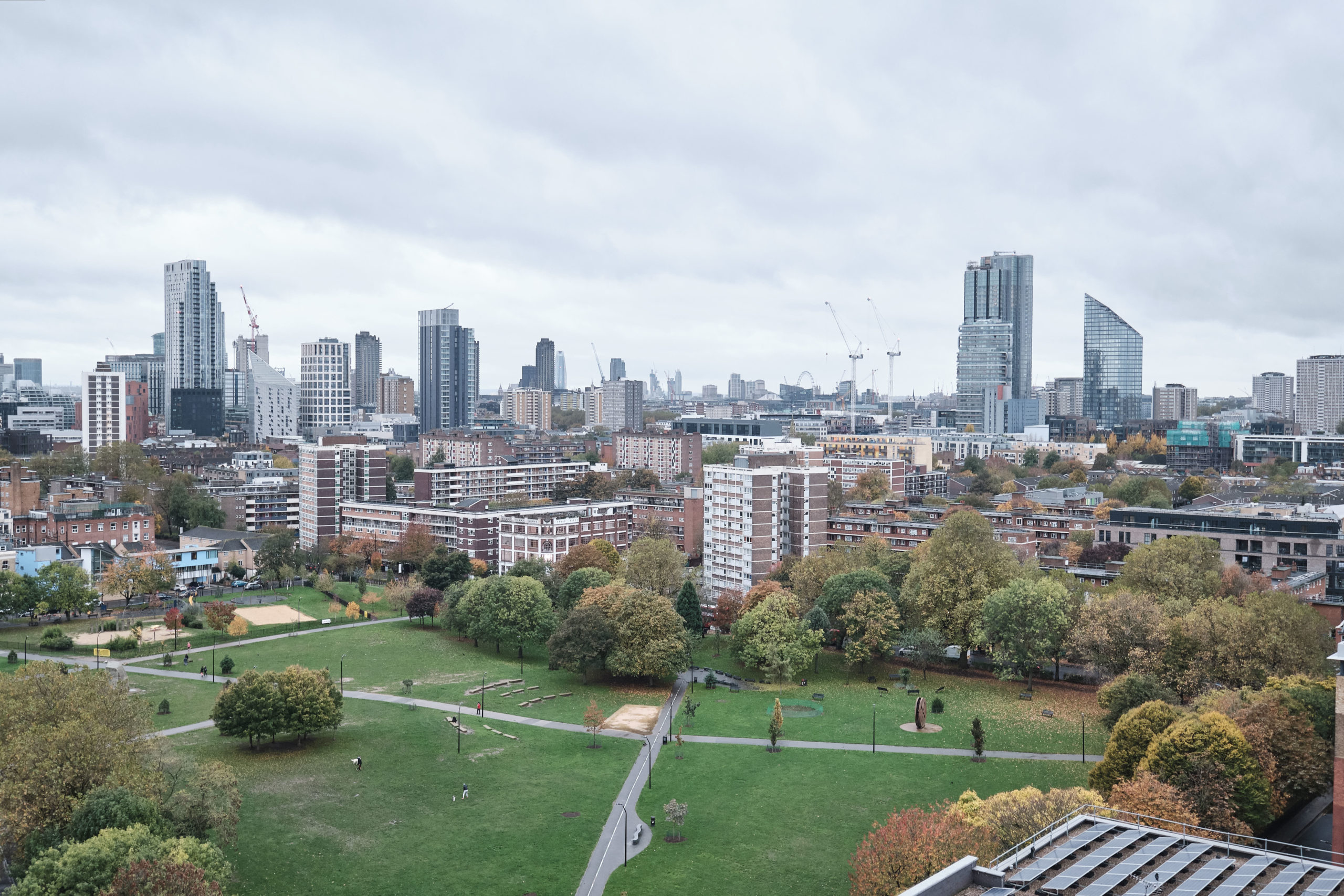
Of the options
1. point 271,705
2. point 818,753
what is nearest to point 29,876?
point 271,705

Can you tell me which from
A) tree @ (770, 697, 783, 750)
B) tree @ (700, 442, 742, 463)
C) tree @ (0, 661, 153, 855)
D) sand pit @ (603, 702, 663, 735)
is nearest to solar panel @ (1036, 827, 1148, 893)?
tree @ (770, 697, 783, 750)

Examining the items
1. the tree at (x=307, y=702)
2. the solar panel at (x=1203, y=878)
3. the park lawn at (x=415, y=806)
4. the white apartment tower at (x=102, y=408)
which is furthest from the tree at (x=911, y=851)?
the white apartment tower at (x=102, y=408)

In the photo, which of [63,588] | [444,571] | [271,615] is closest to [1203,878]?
[444,571]

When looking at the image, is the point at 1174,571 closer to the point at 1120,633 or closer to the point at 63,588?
the point at 1120,633

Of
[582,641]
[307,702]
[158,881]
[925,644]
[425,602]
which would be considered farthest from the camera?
[425,602]

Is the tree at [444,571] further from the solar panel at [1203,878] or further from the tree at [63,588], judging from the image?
the solar panel at [1203,878]

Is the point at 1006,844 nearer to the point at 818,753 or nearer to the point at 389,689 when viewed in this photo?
the point at 818,753

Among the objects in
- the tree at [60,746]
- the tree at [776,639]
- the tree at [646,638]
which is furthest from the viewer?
the tree at [776,639]
